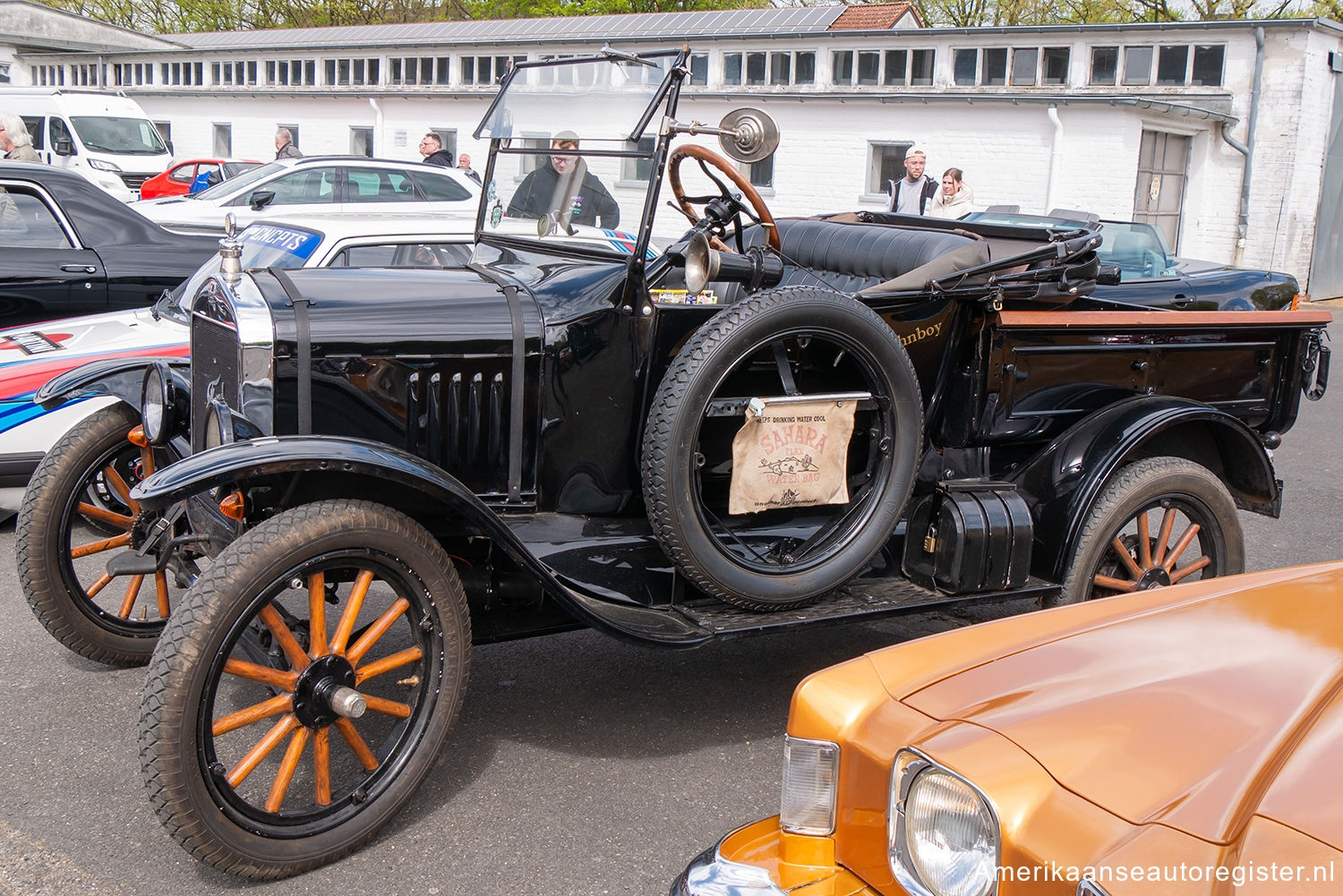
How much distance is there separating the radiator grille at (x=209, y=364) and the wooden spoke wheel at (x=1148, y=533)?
2.83 metres

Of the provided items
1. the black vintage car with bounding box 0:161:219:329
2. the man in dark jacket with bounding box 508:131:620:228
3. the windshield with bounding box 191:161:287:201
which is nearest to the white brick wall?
the windshield with bounding box 191:161:287:201

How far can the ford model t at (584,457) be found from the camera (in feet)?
9.40

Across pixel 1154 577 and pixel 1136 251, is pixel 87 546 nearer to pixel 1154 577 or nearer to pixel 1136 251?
pixel 1154 577

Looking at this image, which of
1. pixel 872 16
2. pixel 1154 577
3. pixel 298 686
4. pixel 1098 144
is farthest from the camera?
pixel 872 16

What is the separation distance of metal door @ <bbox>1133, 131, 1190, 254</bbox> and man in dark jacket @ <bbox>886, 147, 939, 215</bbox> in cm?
818

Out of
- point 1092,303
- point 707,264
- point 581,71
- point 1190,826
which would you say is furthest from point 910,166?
point 1190,826

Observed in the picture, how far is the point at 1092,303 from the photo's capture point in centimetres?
443

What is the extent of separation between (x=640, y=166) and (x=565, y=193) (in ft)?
1.16

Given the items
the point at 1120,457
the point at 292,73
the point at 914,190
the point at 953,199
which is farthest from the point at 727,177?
the point at 292,73

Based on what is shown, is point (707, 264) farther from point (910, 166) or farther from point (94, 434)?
point (910, 166)

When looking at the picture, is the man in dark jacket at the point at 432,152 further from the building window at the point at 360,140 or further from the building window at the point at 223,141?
the building window at the point at 223,141

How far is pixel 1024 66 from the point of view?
63.7 ft

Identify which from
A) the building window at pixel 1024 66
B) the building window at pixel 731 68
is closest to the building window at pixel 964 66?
the building window at pixel 1024 66

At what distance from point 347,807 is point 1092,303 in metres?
3.31
